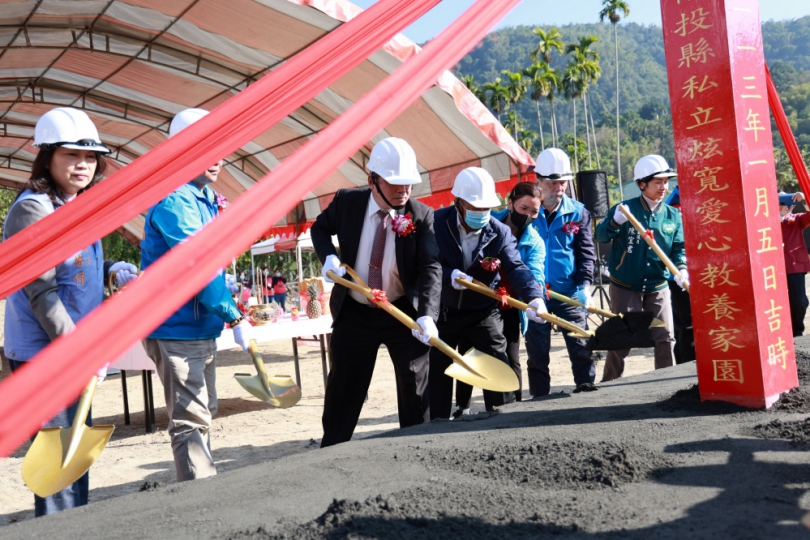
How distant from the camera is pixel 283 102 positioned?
6.66 ft

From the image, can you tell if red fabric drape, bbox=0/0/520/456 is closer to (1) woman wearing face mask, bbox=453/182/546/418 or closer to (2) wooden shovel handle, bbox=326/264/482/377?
(2) wooden shovel handle, bbox=326/264/482/377

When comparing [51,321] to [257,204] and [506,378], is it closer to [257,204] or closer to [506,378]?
[257,204]

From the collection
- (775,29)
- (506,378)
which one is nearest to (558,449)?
(506,378)

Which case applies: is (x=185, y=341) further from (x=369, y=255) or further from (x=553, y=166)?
(x=553, y=166)

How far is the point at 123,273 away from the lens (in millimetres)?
3090

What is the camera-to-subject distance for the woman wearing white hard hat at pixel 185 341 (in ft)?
9.29

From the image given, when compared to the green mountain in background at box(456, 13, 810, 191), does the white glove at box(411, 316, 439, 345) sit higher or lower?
lower

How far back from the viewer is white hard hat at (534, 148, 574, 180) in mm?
4957

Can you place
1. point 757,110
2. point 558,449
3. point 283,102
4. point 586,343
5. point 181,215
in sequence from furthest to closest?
point 586,343
point 757,110
point 181,215
point 558,449
point 283,102

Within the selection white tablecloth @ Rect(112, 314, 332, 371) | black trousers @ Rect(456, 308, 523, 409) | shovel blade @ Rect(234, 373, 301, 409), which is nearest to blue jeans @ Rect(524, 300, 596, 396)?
black trousers @ Rect(456, 308, 523, 409)

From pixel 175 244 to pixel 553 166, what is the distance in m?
3.08

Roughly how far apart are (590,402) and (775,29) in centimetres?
15535

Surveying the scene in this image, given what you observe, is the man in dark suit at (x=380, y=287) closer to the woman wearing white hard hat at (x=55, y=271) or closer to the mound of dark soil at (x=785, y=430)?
the woman wearing white hard hat at (x=55, y=271)

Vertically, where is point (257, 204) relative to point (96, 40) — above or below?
below
